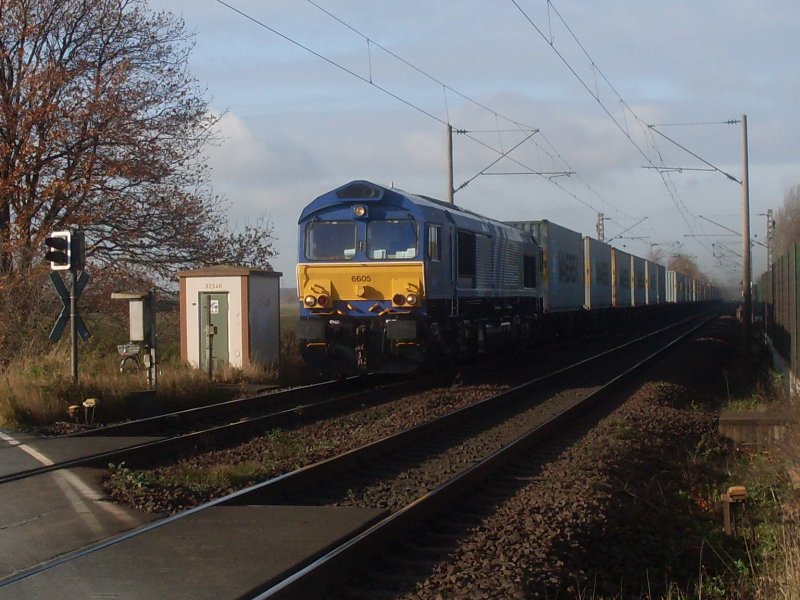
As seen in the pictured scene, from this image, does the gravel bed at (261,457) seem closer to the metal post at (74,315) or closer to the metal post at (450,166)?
the metal post at (74,315)


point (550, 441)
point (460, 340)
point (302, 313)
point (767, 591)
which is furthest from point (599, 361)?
point (767, 591)

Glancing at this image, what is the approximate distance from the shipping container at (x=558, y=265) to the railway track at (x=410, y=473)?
11.7 m

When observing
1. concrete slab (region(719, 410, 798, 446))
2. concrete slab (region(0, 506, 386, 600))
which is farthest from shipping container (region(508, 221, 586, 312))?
concrete slab (region(0, 506, 386, 600))

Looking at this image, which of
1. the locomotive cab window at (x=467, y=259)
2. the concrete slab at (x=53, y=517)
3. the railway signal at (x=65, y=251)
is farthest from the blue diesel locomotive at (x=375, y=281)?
the concrete slab at (x=53, y=517)

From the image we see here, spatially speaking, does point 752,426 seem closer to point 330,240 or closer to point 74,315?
point 330,240

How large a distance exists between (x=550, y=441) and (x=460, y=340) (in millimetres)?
7177

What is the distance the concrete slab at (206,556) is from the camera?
17.6 feet

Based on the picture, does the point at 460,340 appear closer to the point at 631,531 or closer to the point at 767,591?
the point at 631,531

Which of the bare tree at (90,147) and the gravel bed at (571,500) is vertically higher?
the bare tree at (90,147)

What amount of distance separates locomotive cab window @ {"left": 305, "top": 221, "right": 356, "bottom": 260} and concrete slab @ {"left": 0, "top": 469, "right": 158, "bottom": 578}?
8978 millimetres

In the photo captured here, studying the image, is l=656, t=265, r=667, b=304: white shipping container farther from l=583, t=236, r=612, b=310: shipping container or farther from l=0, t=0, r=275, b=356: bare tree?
l=0, t=0, r=275, b=356: bare tree

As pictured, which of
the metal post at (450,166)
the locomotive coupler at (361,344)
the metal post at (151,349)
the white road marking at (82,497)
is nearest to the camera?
the white road marking at (82,497)

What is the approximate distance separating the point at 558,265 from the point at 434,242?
1239 cm

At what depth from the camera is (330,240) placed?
17.6 metres
